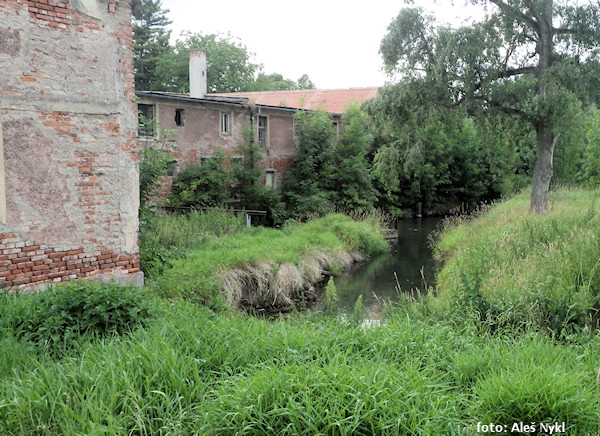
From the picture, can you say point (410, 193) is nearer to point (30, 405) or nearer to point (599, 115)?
point (599, 115)

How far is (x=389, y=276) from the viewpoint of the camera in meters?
15.5

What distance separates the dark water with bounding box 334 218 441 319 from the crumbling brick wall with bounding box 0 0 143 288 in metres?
5.10

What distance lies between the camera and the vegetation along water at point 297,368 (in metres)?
3.69

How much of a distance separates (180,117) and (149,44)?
2429cm

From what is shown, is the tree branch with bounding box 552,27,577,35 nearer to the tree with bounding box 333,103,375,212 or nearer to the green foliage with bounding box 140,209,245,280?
the tree with bounding box 333,103,375,212

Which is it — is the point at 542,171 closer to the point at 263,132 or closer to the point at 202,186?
the point at 263,132

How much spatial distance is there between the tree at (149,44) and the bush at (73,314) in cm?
3727

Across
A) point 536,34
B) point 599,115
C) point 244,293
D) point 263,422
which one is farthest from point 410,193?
point 263,422

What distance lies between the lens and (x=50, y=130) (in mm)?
7129

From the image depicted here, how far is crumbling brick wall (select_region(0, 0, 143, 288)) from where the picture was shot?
22.3 ft

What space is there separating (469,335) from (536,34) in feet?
51.3

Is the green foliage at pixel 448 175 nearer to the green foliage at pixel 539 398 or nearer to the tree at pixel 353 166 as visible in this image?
the tree at pixel 353 166

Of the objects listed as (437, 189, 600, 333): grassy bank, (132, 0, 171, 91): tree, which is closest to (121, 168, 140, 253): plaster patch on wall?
(437, 189, 600, 333): grassy bank

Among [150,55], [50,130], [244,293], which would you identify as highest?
[150,55]
